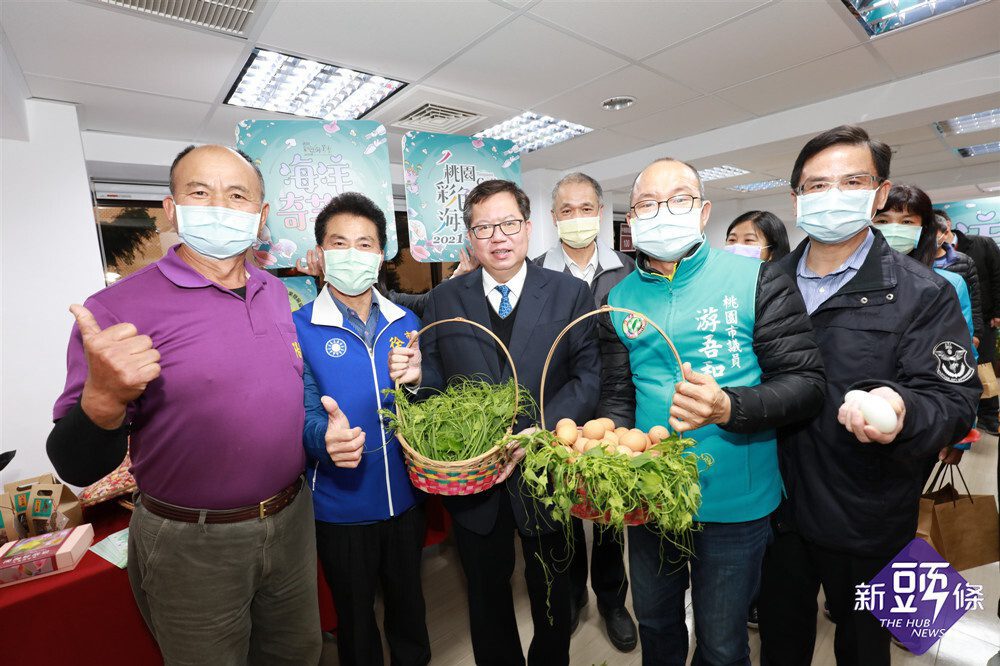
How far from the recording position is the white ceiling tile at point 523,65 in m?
3.03

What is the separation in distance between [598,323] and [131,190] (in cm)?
508

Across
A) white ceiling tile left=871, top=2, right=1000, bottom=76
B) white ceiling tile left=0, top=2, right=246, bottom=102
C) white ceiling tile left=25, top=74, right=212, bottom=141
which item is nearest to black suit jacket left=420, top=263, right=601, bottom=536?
white ceiling tile left=0, top=2, right=246, bottom=102

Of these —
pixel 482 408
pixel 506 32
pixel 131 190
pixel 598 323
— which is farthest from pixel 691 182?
pixel 131 190

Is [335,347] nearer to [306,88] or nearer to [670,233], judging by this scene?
[670,233]

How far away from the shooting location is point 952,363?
1311 millimetres

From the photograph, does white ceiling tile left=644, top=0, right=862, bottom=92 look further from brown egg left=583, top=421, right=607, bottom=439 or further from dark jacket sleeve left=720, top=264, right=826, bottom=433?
brown egg left=583, top=421, right=607, bottom=439

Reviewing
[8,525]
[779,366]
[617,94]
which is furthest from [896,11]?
[8,525]

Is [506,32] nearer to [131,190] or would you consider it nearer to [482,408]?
[482,408]

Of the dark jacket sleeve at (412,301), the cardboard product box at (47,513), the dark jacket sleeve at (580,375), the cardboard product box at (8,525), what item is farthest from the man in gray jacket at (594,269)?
the cardboard product box at (8,525)

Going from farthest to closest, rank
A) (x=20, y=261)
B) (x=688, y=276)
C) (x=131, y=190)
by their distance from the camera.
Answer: (x=131, y=190)
(x=20, y=261)
(x=688, y=276)

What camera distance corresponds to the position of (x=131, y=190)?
4.60 meters

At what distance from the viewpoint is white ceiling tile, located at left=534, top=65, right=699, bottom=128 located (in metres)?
3.79

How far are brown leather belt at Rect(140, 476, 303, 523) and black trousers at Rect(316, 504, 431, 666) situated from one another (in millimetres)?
321

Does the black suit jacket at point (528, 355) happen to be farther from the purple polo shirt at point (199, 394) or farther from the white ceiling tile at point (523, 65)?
the white ceiling tile at point (523, 65)
